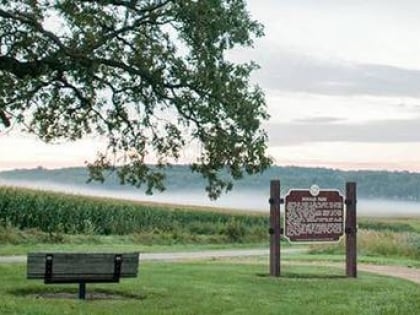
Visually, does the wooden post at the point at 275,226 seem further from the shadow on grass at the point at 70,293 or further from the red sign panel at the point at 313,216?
the shadow on grass at the point at 70,293

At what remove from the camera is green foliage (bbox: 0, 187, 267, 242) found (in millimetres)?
44531

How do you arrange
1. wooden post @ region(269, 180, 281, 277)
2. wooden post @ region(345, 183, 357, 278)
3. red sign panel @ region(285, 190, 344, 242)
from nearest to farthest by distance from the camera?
wooden post @ region(269, 180, 281, 277)
red sign panel @ region(285, 190, 344, 242)
wooden post @ region(345, 183, 357, 278)

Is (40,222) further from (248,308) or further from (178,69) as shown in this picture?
(248,308)

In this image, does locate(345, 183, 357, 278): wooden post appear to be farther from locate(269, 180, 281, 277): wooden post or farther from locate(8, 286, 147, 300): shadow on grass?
locate(8, 286, 147, 300): shadow on grass

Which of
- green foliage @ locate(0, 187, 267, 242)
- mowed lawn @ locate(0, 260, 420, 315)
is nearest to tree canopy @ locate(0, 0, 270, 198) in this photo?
mowed lawn @ locate(0, 260, 420, 315)

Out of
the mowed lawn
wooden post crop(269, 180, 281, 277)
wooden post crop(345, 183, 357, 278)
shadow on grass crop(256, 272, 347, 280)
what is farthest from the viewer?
wooden post crop(345, 183, 357, 278)

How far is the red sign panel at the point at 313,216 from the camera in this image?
2247 cm

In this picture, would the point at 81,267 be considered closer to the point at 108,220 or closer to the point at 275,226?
the point at 275,226

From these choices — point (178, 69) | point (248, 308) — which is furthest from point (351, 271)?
point (248, 308)

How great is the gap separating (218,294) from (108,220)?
106 feet

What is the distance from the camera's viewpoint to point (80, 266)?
639 inches

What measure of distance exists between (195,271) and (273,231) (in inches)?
78.6

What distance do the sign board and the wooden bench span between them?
6449mm

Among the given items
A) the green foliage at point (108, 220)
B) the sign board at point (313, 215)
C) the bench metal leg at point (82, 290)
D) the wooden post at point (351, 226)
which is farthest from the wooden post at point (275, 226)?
the green foliage at point (108, 220)
